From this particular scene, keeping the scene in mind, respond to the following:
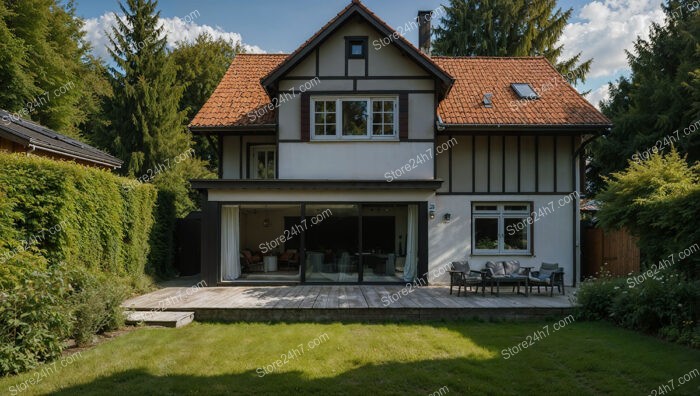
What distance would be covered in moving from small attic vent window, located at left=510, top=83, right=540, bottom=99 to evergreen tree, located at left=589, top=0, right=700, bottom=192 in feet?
19.2

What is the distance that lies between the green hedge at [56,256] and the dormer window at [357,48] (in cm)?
679

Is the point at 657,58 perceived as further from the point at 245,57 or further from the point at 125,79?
the point at 125,79

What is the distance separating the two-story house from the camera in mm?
11352

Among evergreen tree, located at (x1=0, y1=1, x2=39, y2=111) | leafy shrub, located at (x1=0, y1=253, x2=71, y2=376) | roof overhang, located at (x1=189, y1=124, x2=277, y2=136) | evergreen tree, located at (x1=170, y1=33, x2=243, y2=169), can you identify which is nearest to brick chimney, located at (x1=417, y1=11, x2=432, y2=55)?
roof overhang, located at (x1=189, y1=124, x2=277, y2=136)

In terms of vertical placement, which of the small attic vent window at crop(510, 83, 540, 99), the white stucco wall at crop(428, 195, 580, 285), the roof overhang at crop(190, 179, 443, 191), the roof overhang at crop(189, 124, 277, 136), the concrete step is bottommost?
the concrete step

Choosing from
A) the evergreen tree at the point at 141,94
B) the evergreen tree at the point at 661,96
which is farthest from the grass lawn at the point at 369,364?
the evergreen tree at the point at 141,94

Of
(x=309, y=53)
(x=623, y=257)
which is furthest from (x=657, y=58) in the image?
(x=309, y=53)

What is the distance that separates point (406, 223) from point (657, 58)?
15.1 meters

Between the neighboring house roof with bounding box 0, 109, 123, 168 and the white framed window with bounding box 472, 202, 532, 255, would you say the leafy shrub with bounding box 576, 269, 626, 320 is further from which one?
the neighboring house roof with bounding box 0, 109, 123, 168

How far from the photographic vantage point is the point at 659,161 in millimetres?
9078

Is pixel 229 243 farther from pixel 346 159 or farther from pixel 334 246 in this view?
pixel 346 159

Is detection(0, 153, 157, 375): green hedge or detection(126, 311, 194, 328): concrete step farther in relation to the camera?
detection(126, 311, 194, 328): concrete step

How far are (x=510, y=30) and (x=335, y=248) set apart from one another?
58.7ft

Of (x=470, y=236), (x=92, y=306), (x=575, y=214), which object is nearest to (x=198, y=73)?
(x=470, y=236)
